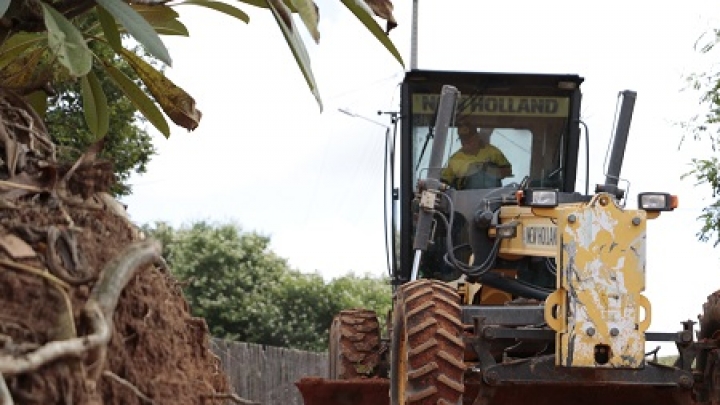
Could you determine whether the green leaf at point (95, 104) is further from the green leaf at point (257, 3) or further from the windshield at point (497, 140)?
the windshield at point (497, 140)

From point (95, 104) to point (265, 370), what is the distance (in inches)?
694

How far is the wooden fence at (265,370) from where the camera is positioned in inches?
747

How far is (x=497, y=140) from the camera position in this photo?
11.8 m

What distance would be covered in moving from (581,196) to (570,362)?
1.53m

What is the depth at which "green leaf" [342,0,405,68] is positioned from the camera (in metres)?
2.83

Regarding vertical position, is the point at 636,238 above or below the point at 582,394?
above

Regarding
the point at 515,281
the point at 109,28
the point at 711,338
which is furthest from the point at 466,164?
the point at 109,28

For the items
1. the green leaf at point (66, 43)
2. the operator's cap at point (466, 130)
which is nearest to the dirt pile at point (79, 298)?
the green leaf at point (66, 43)

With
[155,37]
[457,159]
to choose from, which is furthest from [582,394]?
[155,37]

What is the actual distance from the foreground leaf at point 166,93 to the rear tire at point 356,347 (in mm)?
8161

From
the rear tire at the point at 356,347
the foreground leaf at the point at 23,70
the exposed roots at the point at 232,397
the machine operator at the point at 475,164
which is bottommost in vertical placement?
the rear tire at the point at 356,347

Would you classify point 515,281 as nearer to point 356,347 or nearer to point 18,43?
point 356,347

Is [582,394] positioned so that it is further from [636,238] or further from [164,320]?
[164,320]

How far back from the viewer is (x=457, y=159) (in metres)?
11.5
